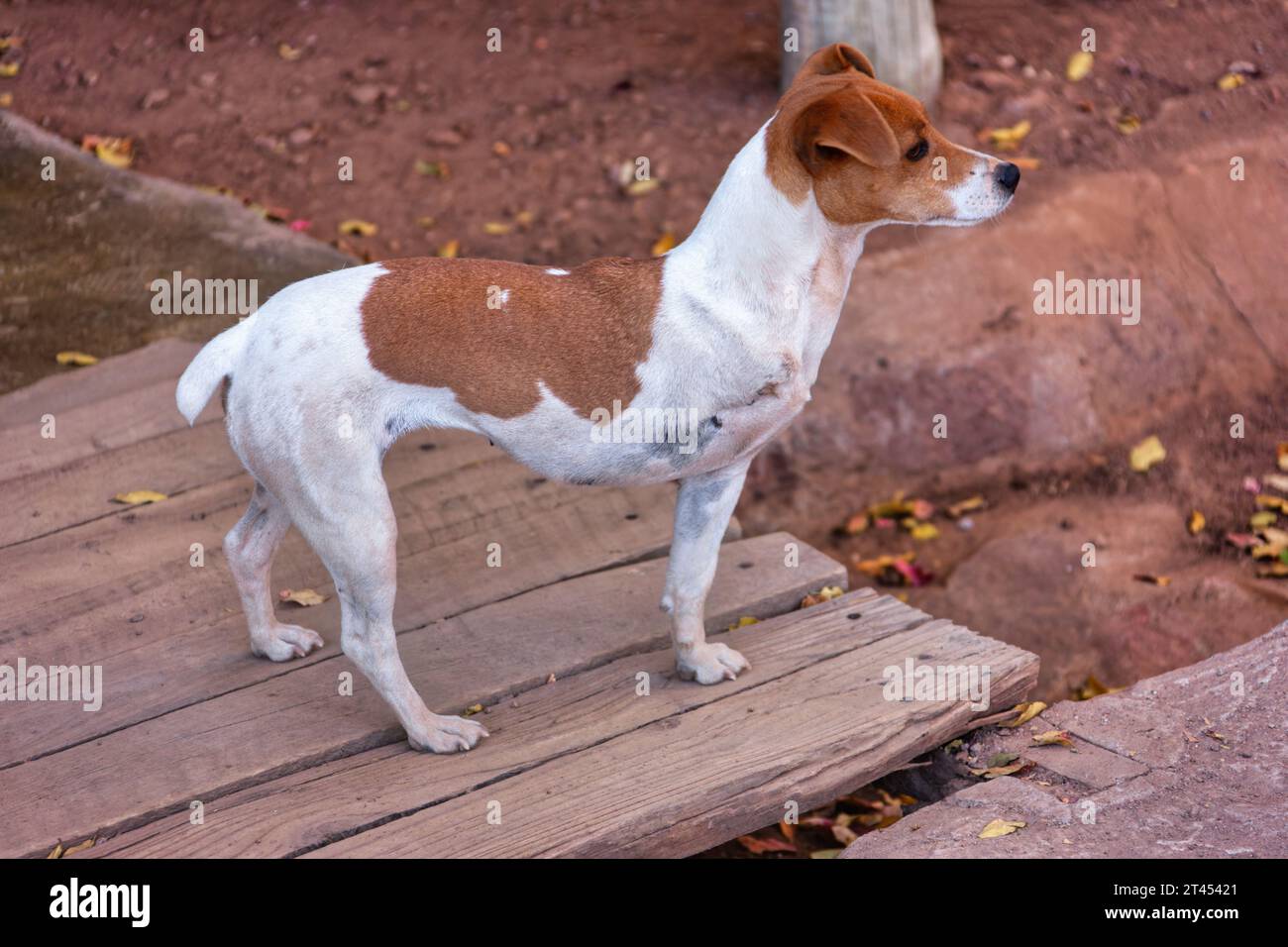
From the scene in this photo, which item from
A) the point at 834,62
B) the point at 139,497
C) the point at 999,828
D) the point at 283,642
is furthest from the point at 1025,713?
the point at 139,497

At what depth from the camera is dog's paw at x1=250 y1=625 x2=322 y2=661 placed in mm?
4109

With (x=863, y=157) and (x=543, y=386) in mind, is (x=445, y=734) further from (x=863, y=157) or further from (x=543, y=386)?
(x=863, y=157)

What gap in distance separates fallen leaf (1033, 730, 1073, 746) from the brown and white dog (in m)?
1.27

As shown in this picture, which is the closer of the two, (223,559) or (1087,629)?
(223,559)

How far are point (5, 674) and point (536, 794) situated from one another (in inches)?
66.8

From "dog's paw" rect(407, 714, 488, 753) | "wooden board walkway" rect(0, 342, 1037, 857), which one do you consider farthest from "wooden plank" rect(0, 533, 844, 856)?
"dog's paw" rect(407, 714, 488, 753)

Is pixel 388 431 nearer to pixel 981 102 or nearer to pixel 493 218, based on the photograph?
pixel 493 218

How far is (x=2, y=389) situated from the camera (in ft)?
18.6

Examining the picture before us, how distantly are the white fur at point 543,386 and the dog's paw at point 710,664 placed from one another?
2.22ft

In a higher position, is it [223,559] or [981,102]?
[981,102]

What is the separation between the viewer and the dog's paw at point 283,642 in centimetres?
411

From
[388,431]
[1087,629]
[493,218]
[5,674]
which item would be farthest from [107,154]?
[1087,629]

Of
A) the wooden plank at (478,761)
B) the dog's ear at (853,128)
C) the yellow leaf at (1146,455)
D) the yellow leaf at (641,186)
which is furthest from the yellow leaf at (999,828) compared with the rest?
the yellow leaf at (641,186)

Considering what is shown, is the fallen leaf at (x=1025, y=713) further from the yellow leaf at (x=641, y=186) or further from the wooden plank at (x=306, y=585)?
the yellow leaf at (x=641, y=186)
